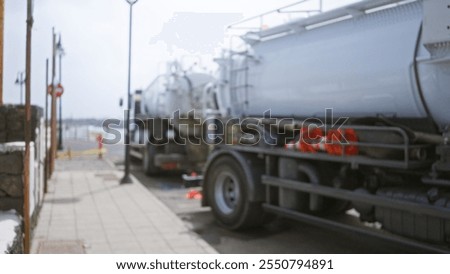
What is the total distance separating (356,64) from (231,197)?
120 inches

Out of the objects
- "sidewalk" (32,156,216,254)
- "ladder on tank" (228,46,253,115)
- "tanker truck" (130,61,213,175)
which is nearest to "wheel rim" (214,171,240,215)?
"sidewalk" (32,156,216,254)

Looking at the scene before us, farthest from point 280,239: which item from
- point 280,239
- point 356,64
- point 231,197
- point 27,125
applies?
point 27,125

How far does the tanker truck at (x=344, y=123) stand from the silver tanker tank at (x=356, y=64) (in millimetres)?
12

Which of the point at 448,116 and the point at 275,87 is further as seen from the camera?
the point at 275,87

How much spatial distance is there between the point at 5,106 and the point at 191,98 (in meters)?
5.42

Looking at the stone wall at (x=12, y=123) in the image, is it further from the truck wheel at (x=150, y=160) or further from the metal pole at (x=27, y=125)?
the truck wheel at (x=150, y=160)

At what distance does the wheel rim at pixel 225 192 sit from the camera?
7237 millimetres

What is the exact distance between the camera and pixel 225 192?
742cm

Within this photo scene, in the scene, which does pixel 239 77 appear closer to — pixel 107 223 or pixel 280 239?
pixel 280 239

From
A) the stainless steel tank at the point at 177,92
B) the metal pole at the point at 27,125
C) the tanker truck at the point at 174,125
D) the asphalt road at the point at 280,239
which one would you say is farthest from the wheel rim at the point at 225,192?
the metal pole at the point at 27,125

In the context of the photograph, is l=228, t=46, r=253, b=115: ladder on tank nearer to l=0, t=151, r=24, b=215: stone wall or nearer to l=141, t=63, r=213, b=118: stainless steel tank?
l=141, t=63, r=213, b=118: stainless steel tank

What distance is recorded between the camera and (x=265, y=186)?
6.68 metres

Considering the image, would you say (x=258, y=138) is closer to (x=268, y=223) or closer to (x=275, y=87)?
(x=275, y=87)
